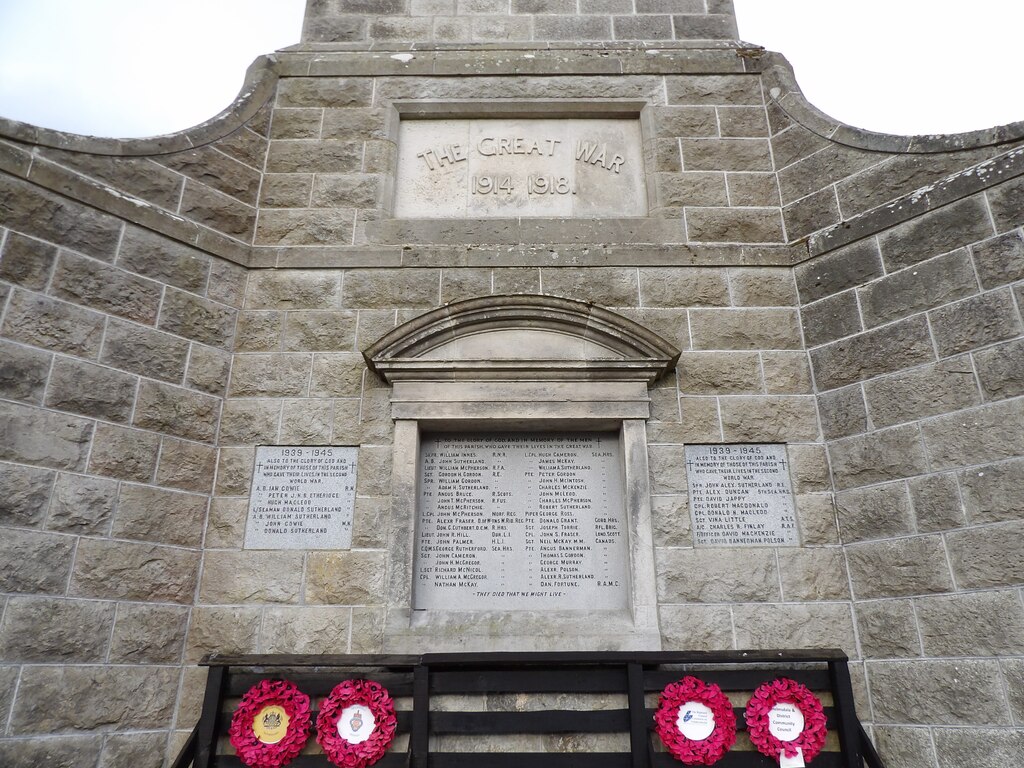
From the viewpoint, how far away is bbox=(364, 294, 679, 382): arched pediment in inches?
197

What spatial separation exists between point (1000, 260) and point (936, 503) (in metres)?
1.61

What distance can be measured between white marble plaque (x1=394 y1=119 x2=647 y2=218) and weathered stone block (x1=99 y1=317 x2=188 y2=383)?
6.71 ft

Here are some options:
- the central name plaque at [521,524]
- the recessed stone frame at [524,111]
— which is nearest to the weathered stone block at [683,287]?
the recessed stone frame at [524,111]

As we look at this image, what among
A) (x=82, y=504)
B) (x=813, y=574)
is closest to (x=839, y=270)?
(x=813, y=574)

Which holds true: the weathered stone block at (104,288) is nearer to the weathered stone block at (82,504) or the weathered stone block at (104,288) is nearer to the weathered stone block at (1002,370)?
the weathered stone block at (82,504)

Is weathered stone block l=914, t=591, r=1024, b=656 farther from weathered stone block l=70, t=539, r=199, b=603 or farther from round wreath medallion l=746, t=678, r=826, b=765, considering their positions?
weathered stone block l=70, t=539, r=199, b=603

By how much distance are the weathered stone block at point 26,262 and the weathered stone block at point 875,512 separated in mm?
5430

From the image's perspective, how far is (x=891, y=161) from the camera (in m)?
5.21

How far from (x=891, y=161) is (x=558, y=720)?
Result: 14.9 feet

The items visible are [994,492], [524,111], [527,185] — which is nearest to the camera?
[994,492]

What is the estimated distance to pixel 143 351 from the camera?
475 cm

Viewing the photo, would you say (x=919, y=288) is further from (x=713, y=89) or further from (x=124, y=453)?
(x=124, y=453)

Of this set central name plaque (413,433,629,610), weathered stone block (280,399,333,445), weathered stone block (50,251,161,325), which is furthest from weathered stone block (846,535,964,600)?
weathered stone block (50,251,161,325)

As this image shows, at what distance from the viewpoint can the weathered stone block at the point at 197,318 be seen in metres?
4.95
